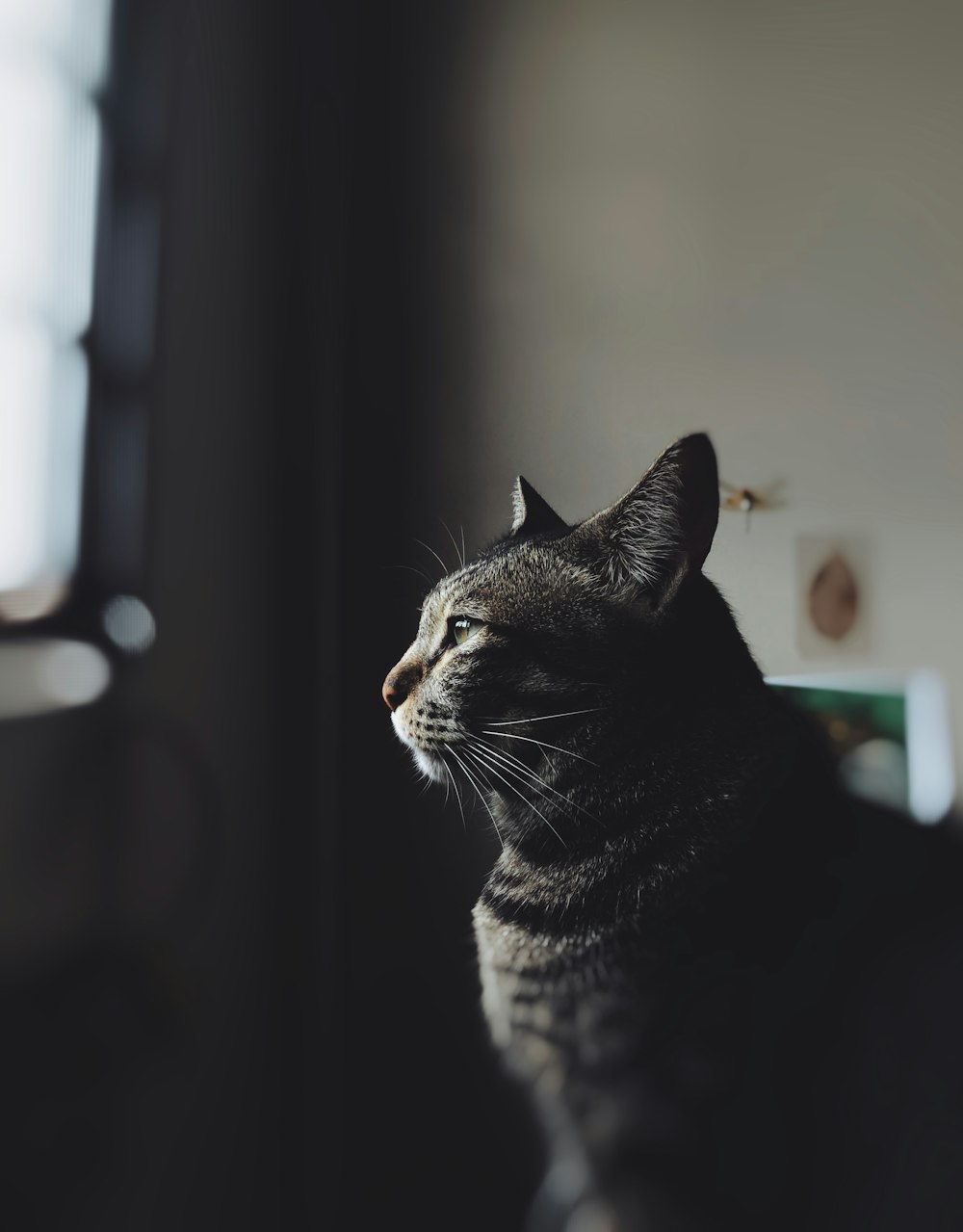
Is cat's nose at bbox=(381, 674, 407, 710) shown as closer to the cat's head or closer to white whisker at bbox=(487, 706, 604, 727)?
the cat's head

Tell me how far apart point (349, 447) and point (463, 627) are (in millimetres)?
399

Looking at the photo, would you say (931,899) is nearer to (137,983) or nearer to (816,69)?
(816,69)

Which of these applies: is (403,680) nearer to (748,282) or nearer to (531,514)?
(531,514)

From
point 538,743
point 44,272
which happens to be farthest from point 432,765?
point 44,272

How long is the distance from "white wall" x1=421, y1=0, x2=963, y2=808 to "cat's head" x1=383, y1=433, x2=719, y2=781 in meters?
0.04

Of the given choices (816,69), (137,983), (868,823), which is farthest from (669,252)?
(137,983)

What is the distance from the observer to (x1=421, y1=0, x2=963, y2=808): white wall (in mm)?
661

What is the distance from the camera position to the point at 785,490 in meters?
0.71

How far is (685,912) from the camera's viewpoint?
0.69 meters

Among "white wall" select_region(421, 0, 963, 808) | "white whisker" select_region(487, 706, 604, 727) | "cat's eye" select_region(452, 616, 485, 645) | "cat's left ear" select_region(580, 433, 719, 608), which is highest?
"white wall" select_region(421, 0, 963, 808)

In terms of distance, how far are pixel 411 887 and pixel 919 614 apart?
22.8 inches

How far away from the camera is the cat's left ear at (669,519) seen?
0.70m

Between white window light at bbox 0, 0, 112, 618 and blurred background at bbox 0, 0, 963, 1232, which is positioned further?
white window light at bbox 0, 0, 112, 618

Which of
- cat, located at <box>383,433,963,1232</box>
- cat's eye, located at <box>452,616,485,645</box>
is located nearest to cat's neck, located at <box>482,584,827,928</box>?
cat, located at <box>383,433,963,1232</box>
